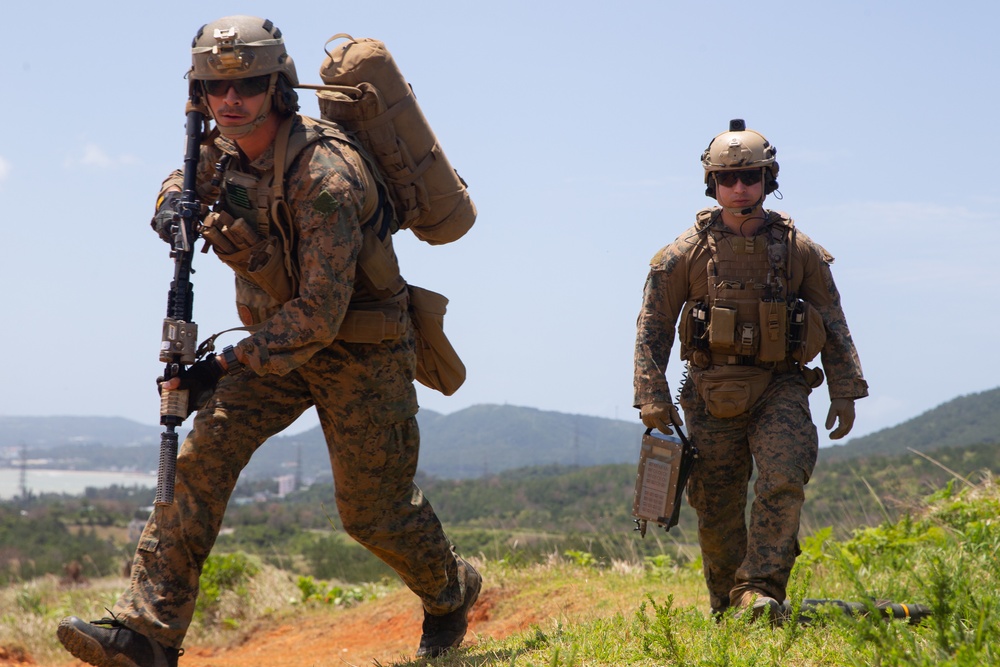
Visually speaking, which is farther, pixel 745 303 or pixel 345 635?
pixel 345 635

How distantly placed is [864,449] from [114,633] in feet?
212

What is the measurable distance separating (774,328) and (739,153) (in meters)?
0.84

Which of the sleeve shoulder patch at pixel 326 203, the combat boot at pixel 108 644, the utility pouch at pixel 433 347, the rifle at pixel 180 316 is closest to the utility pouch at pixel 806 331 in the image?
the utility pouch at pixel 433 347

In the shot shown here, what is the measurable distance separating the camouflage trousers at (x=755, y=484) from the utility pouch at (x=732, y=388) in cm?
6

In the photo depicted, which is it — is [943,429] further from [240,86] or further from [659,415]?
[240,86]

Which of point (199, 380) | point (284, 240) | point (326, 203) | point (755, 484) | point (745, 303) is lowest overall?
point (755, 484)

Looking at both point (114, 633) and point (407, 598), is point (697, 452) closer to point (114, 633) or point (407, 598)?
point (114, 633)

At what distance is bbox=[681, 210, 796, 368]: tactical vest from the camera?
5.32 metres

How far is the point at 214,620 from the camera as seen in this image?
9.03m

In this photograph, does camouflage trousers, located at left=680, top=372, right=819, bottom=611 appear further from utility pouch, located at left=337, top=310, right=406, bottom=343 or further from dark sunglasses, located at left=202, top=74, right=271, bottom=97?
dark sunglasses, located at left=202, top=74, right=271, bottom=97

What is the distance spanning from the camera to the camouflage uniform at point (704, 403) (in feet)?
17.4

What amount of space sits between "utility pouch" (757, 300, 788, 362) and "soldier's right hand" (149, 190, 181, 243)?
8.74 feet

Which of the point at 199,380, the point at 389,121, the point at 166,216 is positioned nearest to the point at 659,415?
the point at 389,121

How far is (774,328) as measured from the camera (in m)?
5.30
